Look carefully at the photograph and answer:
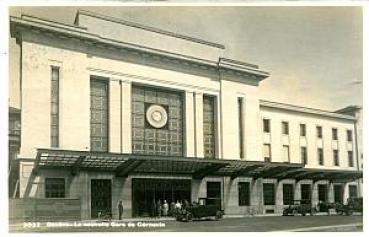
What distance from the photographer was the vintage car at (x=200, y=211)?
21.1 meters

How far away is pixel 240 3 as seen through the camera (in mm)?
14789

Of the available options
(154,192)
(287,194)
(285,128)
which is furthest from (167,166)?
(285,128)

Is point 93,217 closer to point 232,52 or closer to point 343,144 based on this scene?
point 232,52

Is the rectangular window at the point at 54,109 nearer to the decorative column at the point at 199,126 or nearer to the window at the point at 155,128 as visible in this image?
the window at the point at 155,128

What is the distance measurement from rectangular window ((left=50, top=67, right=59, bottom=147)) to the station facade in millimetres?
45

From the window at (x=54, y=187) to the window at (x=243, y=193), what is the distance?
407 inches

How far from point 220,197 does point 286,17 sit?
1283cm

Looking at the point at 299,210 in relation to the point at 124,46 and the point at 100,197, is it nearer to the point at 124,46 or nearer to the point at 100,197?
the point at 100,197

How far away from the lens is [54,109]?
2208 cm

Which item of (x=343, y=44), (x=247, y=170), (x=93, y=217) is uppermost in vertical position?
(x=343, y=44)

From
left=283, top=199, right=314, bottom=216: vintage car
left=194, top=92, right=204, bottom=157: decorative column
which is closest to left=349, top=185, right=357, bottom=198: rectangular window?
left=283, top=199, right=314, bottom=216: vintage car

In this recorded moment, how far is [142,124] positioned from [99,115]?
231 cm

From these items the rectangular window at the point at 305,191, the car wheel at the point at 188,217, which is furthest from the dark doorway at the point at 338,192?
the car wheel at the point at 188,217

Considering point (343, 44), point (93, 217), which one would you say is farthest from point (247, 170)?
point (343, 44)
